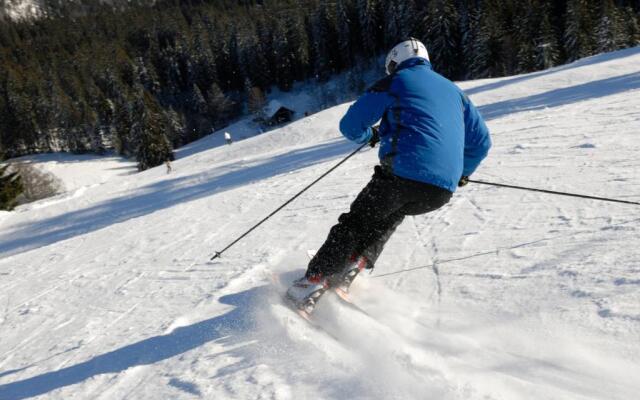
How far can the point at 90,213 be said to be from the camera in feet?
48.7

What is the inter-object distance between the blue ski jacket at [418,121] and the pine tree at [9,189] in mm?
37581

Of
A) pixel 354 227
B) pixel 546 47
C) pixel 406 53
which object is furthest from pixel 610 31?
pixel 354 227

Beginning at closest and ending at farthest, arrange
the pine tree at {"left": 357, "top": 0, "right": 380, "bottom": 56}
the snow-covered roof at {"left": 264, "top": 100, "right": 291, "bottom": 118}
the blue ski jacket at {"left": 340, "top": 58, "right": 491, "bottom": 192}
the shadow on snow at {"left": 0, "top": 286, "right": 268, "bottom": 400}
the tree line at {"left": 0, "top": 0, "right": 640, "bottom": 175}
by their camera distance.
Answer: the blue ski jacket at {"left": 340, "top": 58, "right": 491, "bottom": 192} < the shadow on snow at {"left": 0, "top": 286, "right": 268, "bottom": 400} < the tree line at {"left": 0, "top": 0, "right": 640, "bottom": 175} < the snow-covered roof at {"left": 264, "top": 100, "right": 291, "bottom": 118} < the pine tree at {"left": 357, "top": 0, "right": 380, "bottom": 56}

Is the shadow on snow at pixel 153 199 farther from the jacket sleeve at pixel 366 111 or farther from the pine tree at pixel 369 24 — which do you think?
the pine tree at pixel 369 24

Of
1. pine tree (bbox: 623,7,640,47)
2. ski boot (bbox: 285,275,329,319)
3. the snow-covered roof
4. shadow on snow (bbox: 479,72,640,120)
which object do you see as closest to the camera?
ski boot (bbox: 285,275,329,319)

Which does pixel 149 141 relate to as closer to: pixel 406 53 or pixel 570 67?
pixel 570 67

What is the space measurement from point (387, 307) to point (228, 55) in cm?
8745

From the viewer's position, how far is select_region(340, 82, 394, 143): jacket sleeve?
9.63 ft

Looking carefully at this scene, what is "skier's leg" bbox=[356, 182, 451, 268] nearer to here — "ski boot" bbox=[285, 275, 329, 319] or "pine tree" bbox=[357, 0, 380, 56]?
"ski boot" bbox=[285, 275, 329, 319]

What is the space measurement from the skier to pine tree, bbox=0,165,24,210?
37139 mm

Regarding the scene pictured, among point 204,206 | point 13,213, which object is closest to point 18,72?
point 13,213

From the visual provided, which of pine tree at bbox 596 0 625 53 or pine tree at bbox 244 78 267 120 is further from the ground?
pine tree at bbox 244 78 267 120

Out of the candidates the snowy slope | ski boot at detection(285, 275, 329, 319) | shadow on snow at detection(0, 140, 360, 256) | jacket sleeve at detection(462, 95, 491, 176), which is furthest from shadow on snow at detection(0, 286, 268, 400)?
shadow on snow at detection(0, 140, 360, 256)

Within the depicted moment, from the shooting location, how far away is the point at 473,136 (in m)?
3.24
